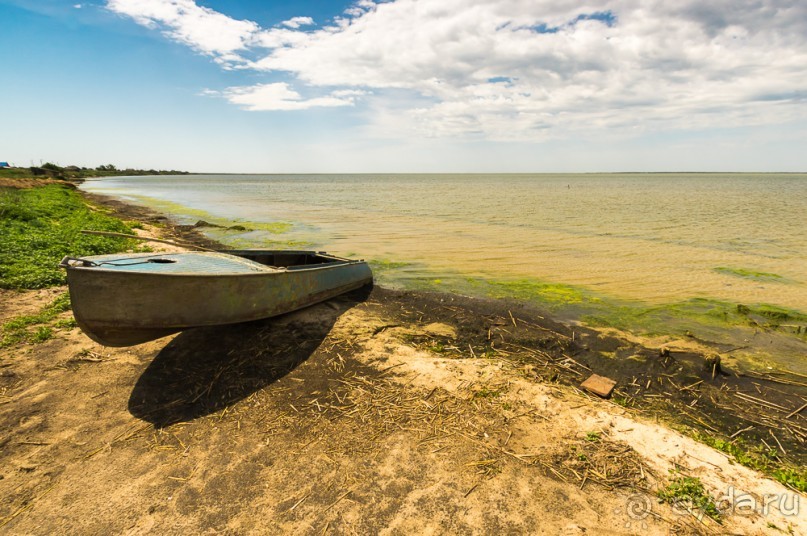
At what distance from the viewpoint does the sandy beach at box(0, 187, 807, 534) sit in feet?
11.2

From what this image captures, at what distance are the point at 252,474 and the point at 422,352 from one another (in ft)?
10.7

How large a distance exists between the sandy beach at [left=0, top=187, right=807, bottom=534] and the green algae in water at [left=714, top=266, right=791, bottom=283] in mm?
7081

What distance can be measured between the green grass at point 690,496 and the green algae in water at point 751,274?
1070 cm

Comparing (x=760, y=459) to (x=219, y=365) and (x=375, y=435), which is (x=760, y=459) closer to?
(x=375, y=435)

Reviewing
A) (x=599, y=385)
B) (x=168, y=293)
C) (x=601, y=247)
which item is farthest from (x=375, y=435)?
(x=601, y=247)

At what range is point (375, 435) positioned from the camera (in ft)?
14.5

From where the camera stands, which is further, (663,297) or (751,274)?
(751,274)

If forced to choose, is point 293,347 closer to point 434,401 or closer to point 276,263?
point 434,401

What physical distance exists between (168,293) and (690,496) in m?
6.43

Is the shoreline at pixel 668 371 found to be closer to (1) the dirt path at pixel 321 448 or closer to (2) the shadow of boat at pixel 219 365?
(1) the dirt path at pixel 321 448

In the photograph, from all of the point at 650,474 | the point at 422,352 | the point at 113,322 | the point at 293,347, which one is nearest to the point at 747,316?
the point at 650,474

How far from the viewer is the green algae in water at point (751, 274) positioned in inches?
436

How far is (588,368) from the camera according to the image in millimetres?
6102

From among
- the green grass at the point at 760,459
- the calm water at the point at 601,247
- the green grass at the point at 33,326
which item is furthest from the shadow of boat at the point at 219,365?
the green grass at the point at 760,459
